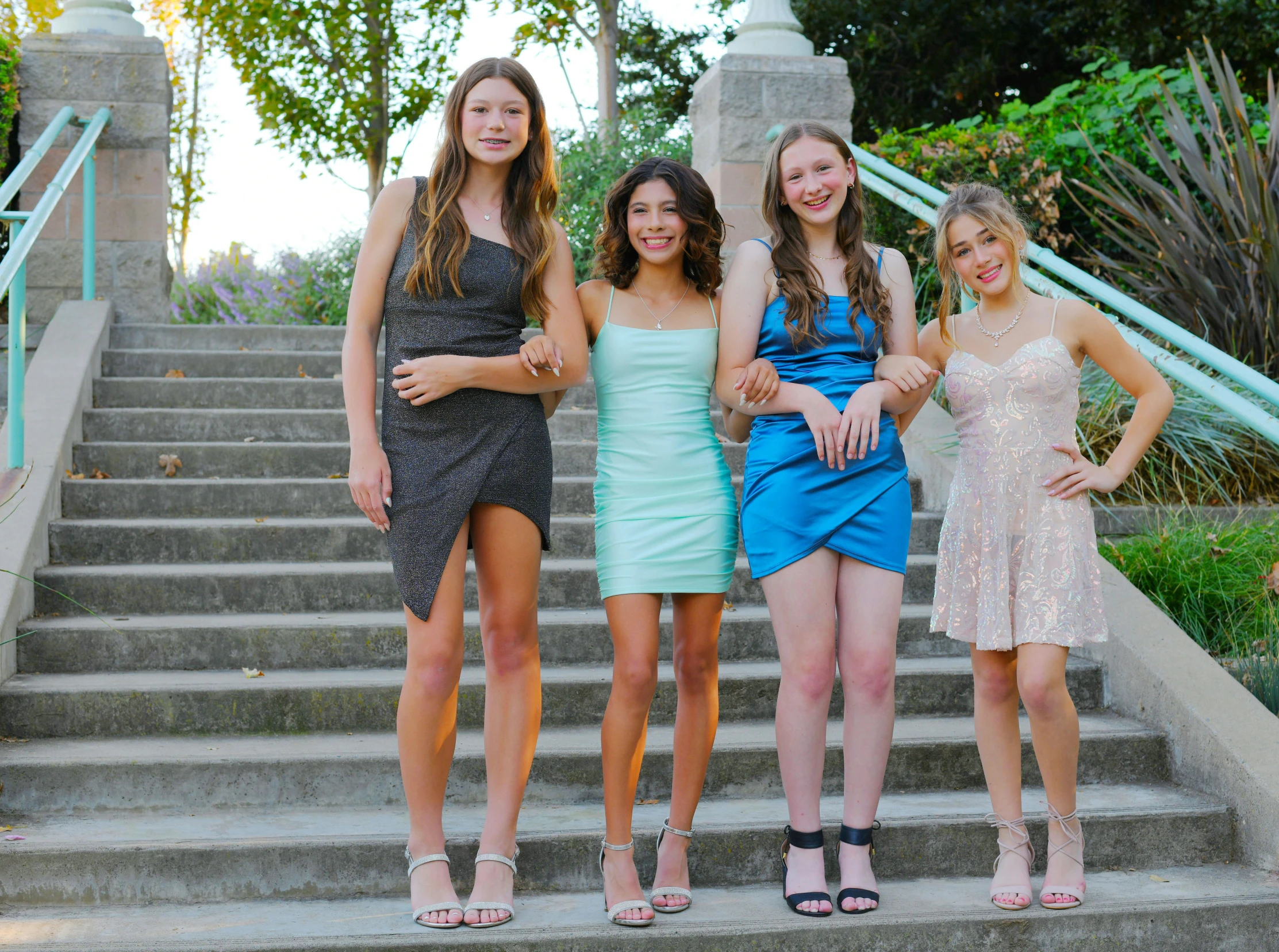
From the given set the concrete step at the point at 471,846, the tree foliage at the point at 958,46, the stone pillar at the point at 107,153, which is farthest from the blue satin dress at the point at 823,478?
the tree foliage at the point at 958,46

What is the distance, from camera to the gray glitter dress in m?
2.56

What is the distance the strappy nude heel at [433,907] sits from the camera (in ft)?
8.23

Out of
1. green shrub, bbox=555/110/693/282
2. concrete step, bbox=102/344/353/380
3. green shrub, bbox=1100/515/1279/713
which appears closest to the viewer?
green shrub, bbox=1100/515/1279/713

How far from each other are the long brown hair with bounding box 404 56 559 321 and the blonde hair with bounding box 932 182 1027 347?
990mm

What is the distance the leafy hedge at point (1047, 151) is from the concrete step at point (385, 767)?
297cm

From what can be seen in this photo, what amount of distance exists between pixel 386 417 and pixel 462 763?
1059 mm

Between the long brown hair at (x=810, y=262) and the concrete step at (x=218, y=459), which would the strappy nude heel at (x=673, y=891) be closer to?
the long brown hair at (x=810, y=262)

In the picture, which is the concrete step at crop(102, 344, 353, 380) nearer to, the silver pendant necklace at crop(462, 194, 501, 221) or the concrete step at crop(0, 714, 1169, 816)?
the concrete step at crop(0, 714, 1169, 816)

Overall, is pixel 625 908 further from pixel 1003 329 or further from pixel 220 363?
pixel 220 363

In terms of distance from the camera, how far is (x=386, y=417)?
265cm

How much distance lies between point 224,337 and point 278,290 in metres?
3.45

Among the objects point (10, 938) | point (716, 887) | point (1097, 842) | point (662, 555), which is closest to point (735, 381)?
point (662, 555)

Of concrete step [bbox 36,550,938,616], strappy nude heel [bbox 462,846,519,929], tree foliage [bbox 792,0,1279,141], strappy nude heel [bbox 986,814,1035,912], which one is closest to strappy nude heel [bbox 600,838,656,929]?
strappy nude heel [bbox 462,846,519,929]

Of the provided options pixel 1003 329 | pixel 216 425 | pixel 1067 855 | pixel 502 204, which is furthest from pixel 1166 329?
pixel 216 425
